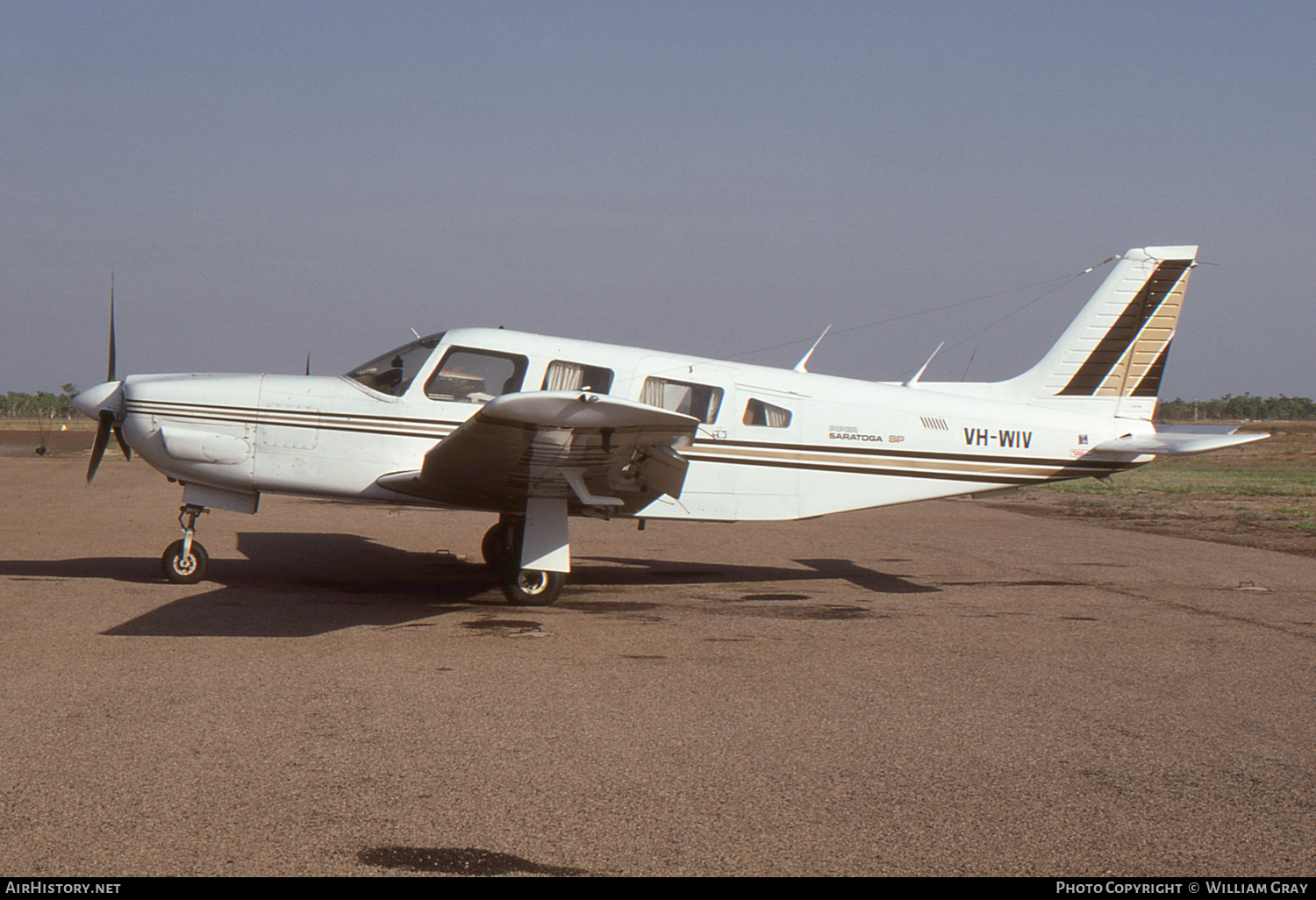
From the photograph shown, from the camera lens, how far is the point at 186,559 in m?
8.82

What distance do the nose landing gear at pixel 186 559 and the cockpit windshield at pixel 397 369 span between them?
2.02m

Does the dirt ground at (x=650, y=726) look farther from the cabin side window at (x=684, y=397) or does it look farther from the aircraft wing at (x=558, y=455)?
the cabin side window at (x=684, y=397)

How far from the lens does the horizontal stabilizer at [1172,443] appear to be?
29.5ft

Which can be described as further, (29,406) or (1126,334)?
(29,406)

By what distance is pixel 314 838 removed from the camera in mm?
3248

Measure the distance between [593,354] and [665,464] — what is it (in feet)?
4.89

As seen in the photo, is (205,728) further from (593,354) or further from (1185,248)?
(1185,248)

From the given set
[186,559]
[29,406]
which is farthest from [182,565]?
[29,406]

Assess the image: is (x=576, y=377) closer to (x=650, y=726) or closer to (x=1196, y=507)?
(x=650, y=726)

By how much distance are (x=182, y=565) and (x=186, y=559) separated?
7 cm

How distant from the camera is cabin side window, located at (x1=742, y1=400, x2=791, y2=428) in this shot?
9.19m

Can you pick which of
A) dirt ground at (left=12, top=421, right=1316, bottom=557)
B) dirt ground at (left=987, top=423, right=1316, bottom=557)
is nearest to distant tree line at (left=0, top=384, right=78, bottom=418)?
dirt ground at (left=12, top=421, right=1316, bottom=557)

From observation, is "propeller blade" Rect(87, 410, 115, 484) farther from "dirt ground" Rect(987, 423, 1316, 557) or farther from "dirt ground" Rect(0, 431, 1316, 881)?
"dirt ground" Rect(987, 423, 1316, 557)
